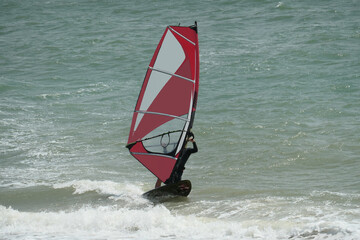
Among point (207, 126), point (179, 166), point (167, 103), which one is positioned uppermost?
Answer: point (167, 103)

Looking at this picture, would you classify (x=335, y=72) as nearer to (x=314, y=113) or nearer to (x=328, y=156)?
(x=314, y=113)

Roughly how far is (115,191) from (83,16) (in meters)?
23.3

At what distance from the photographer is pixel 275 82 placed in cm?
1906

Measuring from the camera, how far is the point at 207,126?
603 inches

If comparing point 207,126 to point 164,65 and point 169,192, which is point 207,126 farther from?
point 164,65

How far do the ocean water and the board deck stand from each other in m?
0.17

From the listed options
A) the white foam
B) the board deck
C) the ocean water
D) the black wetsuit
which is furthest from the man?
the white foam

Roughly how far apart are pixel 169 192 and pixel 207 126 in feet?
17.5

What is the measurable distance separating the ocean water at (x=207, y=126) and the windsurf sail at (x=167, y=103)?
92cm

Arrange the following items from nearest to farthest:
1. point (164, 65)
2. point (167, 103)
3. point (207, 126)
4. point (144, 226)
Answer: point (144, 226), point (164, 65), point (167, 103), point (207, 126)

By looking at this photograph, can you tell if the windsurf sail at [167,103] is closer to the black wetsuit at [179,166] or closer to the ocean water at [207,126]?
the black wetsuit at [179,166]

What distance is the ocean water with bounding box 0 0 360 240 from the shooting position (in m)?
9.28

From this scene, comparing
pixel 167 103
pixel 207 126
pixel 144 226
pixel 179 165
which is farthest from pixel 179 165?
pixel 207 126

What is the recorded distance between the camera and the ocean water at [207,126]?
928cm
